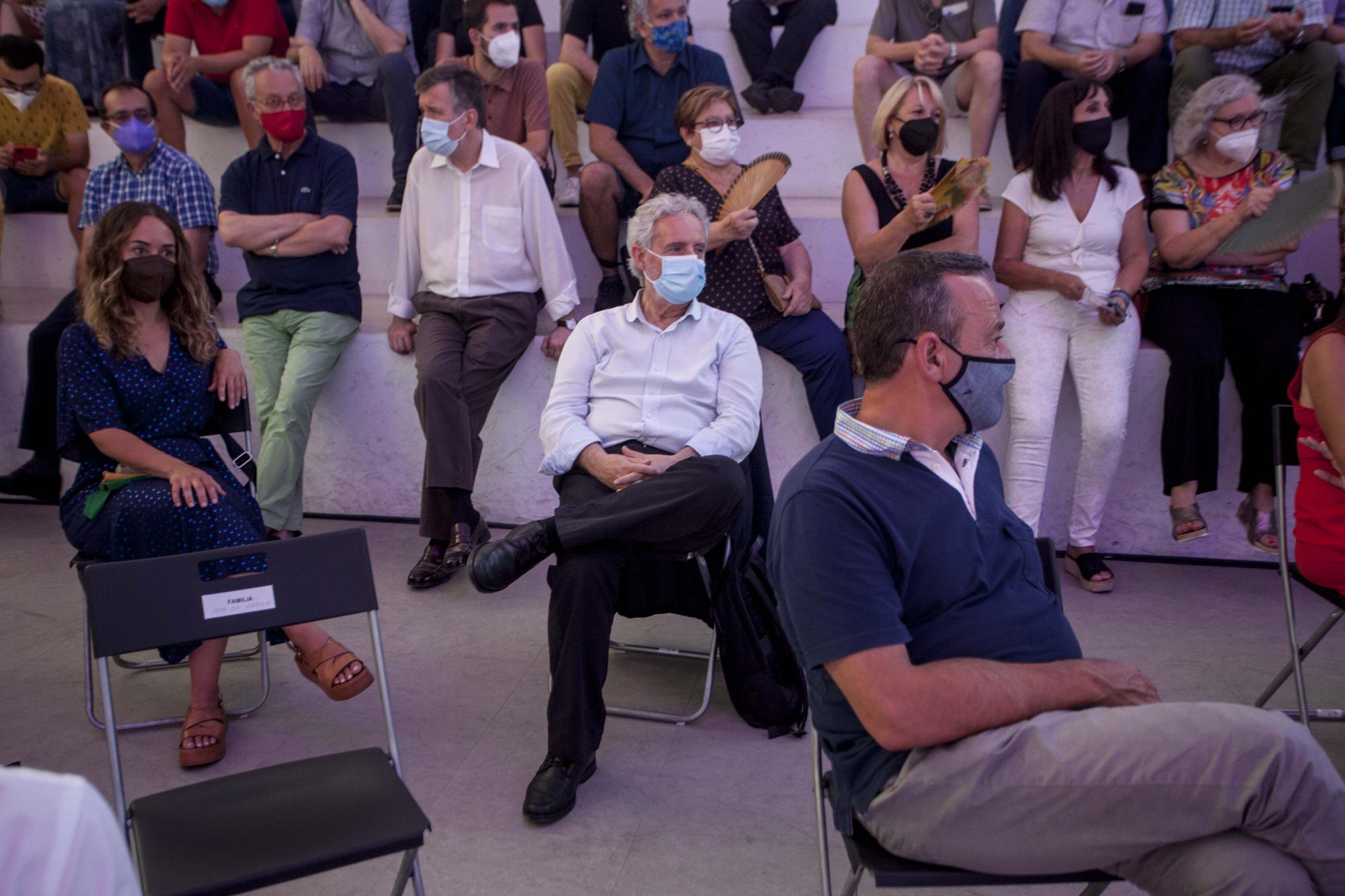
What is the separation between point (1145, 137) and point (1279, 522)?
2.53 m

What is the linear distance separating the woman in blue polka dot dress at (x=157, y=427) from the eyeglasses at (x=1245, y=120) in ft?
11.1

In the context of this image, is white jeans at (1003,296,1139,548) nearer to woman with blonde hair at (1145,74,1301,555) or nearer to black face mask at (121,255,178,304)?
woman with blonde hair at (1145,74,1301,555)

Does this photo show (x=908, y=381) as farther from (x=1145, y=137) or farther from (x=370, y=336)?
(x=1145, y=137)

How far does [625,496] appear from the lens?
2762 millimetres

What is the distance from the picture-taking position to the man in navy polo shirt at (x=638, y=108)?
464 cm

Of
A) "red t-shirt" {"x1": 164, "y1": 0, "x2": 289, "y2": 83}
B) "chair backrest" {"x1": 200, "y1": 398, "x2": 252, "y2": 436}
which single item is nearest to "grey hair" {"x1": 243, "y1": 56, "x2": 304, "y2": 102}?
"red t-shirt" {"x1": 164, "y1": 0, "x2": 289, "y2": 83}

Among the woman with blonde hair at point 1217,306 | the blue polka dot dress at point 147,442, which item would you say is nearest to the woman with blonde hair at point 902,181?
the woman with blonde hair at point 1217,306

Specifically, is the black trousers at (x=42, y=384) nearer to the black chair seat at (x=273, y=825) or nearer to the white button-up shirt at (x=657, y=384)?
the white button-up shirt at (x=657, y=384)

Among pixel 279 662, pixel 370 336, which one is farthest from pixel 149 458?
pixel 370 336

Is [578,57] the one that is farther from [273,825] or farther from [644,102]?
[273,825]

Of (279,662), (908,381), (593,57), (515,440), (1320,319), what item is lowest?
(279,662)

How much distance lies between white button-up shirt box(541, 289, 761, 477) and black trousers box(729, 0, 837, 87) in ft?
8.74

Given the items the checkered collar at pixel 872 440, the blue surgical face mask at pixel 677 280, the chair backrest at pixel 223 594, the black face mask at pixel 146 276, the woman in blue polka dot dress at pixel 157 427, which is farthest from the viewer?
the blue surgical face mask at pixel 677 280

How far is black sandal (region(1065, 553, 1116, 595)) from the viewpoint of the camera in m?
3.85
